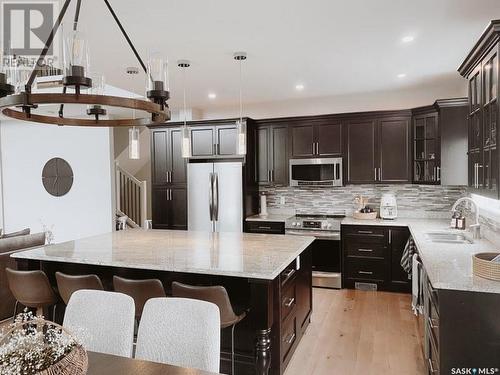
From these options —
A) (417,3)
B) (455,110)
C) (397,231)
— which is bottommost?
(397,231)

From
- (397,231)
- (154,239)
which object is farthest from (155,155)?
(397,231)

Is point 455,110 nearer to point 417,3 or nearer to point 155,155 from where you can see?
point 417,3

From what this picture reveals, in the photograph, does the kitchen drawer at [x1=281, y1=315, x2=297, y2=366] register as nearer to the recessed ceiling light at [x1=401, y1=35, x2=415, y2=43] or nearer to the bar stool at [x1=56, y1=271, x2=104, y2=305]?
the bar stool at [x1=56, y1=271, x2=104, y2=305]

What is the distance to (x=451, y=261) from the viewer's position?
266 cm

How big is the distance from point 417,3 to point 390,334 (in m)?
2.90

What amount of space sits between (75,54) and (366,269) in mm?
4382

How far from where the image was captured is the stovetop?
5.12 meters

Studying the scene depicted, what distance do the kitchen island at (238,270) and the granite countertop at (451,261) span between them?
961 mm

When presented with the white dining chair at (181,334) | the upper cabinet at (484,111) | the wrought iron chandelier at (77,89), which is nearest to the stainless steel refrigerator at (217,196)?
the upper cabinet at (484,111)

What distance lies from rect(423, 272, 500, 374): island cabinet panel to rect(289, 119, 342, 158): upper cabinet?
343cm

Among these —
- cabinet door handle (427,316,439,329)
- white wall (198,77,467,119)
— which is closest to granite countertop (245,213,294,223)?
white wall (198,77,467,119)

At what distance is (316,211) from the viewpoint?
19.2 feet

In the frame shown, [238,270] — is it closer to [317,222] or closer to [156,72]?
[156,72]
